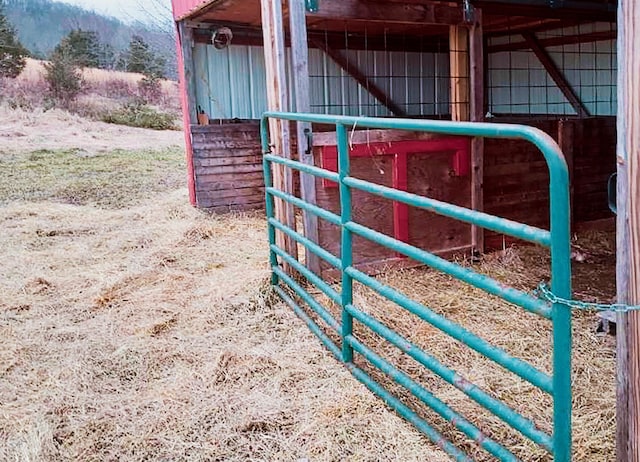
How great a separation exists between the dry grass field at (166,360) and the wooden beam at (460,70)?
6.05 ft

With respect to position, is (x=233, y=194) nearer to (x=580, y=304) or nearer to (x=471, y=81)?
(x=471, y=81)

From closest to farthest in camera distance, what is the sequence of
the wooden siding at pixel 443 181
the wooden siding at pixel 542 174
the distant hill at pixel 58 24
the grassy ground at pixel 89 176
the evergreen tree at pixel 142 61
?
the wooden siding at pixel 443 181
the wooden siding at pixel 542 174
the grassy ground at pixel 89 176
the evergreen tree at pixel 142 61
the distant hill at pixel 58 24

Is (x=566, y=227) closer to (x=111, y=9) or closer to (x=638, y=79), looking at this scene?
(x=638, y=79)

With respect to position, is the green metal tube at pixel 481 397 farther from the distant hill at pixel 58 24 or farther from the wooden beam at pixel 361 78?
the distant hill at pixel 58 24

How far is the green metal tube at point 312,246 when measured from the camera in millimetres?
2776

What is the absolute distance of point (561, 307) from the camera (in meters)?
1.50

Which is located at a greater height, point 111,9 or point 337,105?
point 111,9

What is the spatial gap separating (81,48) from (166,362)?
766 inches

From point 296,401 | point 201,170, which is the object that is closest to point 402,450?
point 296,401

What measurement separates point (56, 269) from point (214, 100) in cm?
256

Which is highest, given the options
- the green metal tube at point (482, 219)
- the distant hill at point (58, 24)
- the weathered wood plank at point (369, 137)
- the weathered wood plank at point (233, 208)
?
the distant hill at point (58, 24)

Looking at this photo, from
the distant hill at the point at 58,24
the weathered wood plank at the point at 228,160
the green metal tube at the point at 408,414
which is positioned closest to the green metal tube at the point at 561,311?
the green metal tube at the point at 408,414

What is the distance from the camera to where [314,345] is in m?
3.07

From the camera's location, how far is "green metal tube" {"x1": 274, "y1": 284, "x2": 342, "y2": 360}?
9.57ft
